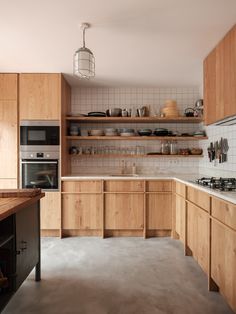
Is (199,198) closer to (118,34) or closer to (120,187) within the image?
(120,187)

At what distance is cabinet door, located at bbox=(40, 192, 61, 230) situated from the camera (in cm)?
371

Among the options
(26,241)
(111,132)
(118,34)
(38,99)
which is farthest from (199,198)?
(38,99)

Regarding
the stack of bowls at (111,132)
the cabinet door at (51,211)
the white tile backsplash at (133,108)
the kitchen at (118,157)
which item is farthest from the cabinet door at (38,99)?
the cabinet door at (51,211)

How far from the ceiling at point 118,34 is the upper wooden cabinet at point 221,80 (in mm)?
133

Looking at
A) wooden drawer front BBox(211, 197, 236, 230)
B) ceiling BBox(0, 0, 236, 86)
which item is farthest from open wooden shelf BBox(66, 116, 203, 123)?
wooden drawer front BBox(211, 197, 236, 230)

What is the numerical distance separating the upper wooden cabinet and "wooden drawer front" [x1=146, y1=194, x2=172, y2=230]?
1.27 metres

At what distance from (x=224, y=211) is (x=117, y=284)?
1.14 metres

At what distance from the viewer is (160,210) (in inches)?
147

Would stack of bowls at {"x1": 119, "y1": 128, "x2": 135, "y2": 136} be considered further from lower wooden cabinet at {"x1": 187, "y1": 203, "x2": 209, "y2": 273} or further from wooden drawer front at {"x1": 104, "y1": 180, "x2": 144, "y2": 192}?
lower wooden cabinet at {"x1": 187, "y1": 203, "x2": 209, "y2": 273}

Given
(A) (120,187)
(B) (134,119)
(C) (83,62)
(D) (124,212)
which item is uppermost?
(C) (83,62)

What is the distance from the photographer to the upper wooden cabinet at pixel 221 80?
2303mm

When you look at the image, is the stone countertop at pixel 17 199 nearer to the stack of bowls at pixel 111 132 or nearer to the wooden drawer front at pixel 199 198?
the wooden drawer front at pixel 199 198

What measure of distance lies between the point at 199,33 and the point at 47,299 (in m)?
2.67

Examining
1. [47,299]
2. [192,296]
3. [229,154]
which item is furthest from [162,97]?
[47,299]
